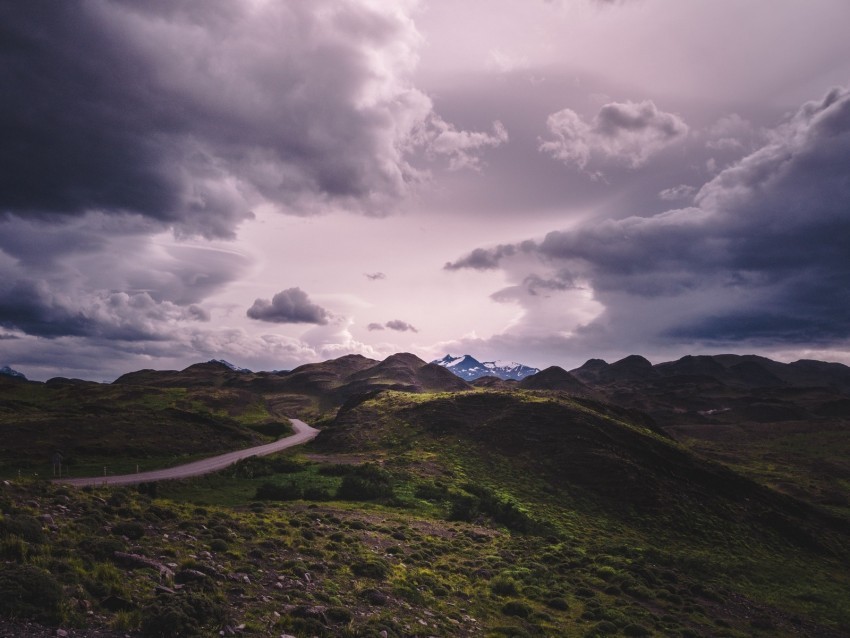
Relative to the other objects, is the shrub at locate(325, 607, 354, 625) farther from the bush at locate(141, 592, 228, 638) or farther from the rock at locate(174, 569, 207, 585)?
the rock at locate(174, 569, 207, 585)

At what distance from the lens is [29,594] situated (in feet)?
34.4

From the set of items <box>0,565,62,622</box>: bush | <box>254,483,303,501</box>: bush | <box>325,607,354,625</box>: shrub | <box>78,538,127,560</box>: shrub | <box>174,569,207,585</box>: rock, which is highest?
<box>0,565,62,622</box>: bush

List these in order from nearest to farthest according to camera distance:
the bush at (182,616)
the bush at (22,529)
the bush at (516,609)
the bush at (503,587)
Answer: the bush at (182,616) → the bush at (22,529) → the bush at (516,609) → the bush at (503,587)

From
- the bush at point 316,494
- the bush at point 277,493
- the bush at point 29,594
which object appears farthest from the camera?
the bush at point 316,494

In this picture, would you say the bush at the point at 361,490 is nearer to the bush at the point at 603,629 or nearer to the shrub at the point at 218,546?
the shrub at the point at 218,546

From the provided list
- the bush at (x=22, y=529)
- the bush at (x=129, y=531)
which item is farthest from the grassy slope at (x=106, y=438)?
the bush at (x=22, y=529)

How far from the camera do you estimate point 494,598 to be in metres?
21.4

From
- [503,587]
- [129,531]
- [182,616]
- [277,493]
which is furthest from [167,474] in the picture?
[182,616]

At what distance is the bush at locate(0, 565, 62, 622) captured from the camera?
32.9 ft

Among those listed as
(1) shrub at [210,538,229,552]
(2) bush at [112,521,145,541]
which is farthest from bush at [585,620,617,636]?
(2) bush at [112,521,145,541]

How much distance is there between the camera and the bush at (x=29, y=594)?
32.9ft

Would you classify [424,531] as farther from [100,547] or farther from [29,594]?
[29,594]

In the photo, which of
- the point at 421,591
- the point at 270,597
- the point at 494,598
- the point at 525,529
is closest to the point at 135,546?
the point at 270,597

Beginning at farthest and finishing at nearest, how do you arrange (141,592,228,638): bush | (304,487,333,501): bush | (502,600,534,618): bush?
(304,487,333,501): bush, (502,600,534,618): bush, (141,592,228,638): bush
